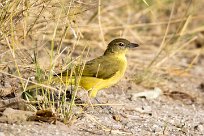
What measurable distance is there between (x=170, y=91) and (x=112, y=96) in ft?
3.83

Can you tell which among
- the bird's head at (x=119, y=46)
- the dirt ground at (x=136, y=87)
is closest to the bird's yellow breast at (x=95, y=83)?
the dirt ground at (x=136, y=87)

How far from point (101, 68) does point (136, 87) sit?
1.14 metres

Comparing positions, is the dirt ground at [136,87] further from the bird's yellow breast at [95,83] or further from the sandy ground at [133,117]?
the bird's yellow breast at [95,83]

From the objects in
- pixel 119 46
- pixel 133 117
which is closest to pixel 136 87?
pixel 119 46

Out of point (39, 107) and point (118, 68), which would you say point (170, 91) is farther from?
point (39, 107)

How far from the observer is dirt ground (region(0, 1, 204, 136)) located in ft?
17.1

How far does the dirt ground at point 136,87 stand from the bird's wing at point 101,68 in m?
0.29

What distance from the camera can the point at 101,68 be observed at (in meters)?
6.67

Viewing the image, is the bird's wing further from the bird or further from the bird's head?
the bird's head

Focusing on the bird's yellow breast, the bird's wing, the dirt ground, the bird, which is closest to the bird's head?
the bird

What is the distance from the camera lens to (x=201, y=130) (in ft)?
19.3

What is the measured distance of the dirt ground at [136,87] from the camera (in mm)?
5207

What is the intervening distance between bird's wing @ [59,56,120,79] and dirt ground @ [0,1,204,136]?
292 millimetres

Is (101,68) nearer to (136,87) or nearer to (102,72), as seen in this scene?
(102,72)
